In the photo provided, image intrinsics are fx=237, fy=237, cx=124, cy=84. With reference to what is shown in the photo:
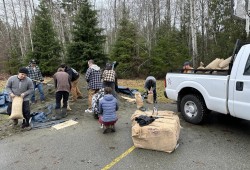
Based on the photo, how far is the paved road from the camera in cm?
434

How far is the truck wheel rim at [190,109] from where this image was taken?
6293mm

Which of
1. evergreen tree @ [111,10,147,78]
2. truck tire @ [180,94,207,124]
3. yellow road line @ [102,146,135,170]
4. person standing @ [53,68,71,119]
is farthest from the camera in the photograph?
evergreen tree @ [111,10,147,78]

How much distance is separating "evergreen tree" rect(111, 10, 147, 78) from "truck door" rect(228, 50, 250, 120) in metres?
14.9

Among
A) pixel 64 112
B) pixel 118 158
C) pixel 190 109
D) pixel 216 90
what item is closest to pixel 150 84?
pixel 190 109

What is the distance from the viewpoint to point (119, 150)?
5.02m

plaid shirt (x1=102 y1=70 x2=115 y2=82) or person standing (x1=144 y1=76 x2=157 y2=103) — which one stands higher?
plaid shirt (x1=102 y1=70 x2=115 y2=82)

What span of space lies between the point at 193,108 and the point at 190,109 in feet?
0.37

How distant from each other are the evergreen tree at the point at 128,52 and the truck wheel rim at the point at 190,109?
1342cm

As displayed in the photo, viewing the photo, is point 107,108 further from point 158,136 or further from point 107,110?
point 158,136

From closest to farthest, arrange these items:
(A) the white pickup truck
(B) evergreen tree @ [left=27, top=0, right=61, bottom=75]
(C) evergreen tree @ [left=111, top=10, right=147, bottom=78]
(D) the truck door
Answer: (D) the truck door → (A) the white pickup truck → (C) evergreen tree @ [left=111, top=10, right=147, bottom=78] → (B) evergreen tree @ [left=27, top=0, right=61, bottom=75]

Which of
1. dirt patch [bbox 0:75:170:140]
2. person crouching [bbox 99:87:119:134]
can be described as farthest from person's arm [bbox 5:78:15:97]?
person crouching [bbox 99:87:119:134]

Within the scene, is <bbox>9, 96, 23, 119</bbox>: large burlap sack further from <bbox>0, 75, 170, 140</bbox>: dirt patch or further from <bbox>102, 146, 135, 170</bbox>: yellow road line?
<bbox>102, 146, 135, 170</bbox>: yellow road line

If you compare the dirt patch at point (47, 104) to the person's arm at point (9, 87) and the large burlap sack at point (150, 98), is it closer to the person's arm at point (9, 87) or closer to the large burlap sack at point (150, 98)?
the large burlap sack at point (150, 98)

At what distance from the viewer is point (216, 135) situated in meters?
5.63
